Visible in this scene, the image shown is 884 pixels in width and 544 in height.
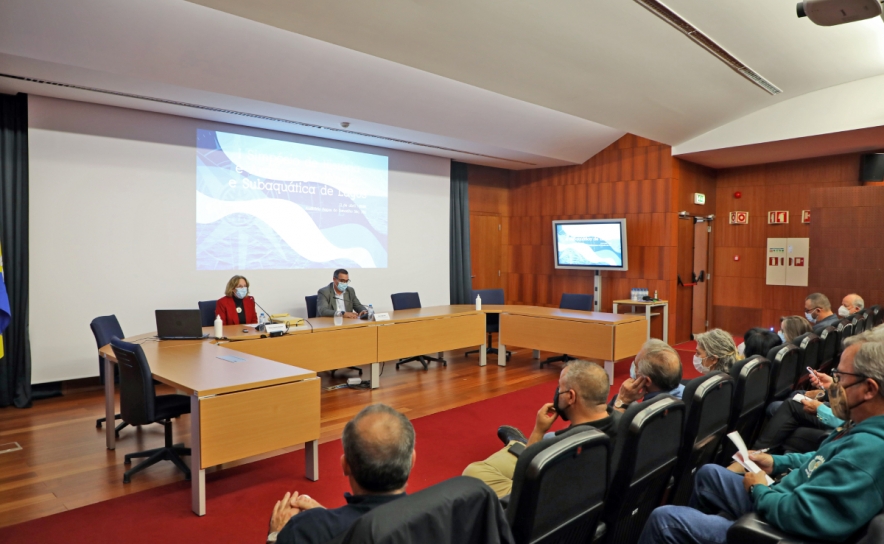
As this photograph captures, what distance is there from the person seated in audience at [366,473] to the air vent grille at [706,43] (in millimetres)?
3915

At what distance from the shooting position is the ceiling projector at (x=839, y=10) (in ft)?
10.1

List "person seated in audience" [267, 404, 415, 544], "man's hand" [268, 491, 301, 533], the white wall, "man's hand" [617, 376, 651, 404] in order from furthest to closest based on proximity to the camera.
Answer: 1. the white wall
2. "man's hand" [617, 376, 651, 404]
3. "man's hand" [268, 491, 301, 533]
4. "person seated in audience" [267, 404, 415, 544]

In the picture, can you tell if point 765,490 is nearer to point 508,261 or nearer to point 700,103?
point 700,103

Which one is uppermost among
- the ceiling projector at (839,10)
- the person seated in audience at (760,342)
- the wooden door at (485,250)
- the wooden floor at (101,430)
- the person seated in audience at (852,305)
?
the ceiling projector at (839,10)

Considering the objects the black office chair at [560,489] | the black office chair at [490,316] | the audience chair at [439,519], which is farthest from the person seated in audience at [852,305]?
the audience chair at [439,519]

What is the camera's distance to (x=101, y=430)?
14.4ft

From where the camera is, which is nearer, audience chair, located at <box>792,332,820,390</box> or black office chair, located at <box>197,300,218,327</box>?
audience chair, located at <box>792,332,820,390</box>

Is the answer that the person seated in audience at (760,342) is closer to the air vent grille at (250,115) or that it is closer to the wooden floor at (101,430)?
the wooden floor at (101,430)

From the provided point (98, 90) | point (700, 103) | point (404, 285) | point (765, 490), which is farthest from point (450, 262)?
point (765, 490)

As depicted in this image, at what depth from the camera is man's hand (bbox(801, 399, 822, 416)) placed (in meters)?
2.66

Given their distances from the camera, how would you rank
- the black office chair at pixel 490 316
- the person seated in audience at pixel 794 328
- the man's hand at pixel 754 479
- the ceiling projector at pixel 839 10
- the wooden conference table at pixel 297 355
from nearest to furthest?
the man's hand at pixel 754 479
the wooden conference table at pixel 297 355
the ceiling projector at pixel 839 10
the person seated in audience at pixel 794 328
the black office chair at pixel 490 316

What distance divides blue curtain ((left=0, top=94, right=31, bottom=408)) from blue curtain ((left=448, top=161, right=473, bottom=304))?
558 centimetres

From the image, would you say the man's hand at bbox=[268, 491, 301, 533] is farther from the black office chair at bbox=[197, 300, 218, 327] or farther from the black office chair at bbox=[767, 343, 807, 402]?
the black office chair at bbox=[197, 300, 218, 327]

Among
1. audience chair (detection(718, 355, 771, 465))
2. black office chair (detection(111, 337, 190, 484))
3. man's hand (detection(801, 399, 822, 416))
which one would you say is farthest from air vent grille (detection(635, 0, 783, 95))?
black office chair (detection(111, 337, 190, 484))
